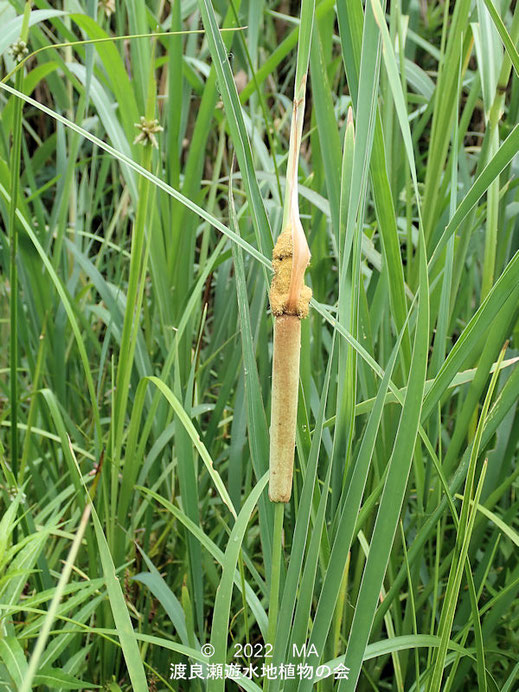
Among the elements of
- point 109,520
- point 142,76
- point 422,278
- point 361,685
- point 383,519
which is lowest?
point 361,685

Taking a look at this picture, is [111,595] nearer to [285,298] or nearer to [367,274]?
[285,298]

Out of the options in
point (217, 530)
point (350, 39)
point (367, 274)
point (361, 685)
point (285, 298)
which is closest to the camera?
point (285, 298)

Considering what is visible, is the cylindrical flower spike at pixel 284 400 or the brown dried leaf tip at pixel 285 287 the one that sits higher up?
the brown dried leaf tip at pixel 285 287

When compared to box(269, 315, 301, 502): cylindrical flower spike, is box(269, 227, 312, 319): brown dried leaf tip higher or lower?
higher

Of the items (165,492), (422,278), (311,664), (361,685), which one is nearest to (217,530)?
(165,492)
